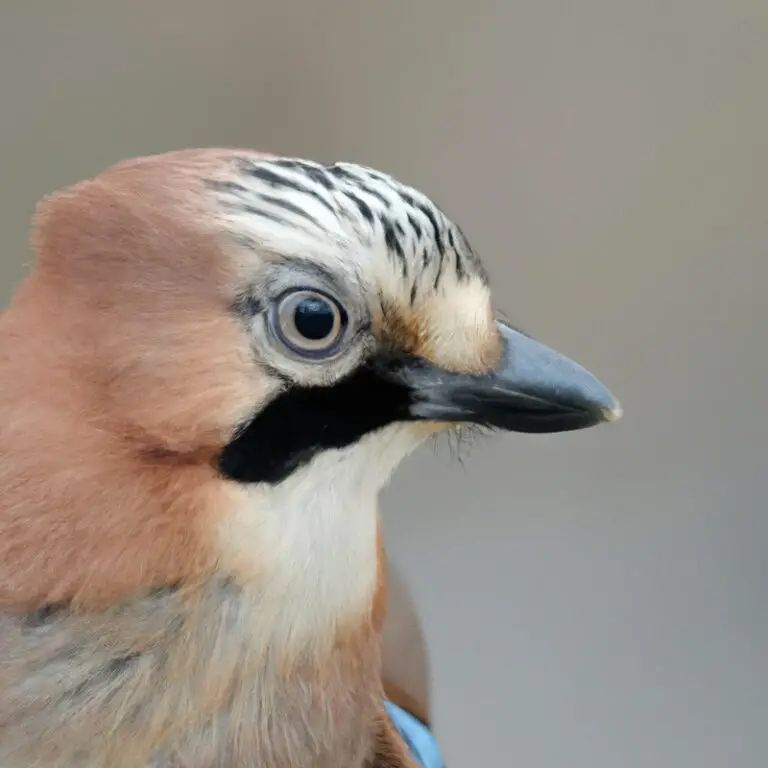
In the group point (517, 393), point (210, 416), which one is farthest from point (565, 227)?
point (210, 416)

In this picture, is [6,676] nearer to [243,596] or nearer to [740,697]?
[243,596]

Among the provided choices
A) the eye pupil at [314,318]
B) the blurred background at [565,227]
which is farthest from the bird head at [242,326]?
the blurred background at [565,227]

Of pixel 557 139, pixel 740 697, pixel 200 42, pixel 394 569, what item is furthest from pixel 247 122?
pixel 740 697

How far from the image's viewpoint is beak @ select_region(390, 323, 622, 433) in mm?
425

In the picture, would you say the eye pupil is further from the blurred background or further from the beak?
the blurred background

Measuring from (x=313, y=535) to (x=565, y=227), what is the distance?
567 millimetres

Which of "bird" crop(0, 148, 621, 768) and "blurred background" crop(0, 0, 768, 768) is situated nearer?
"bird" crop(0, 148, 621, 768)

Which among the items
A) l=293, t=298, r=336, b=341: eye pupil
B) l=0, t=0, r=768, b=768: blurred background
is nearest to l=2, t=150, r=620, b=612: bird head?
l=293, t=298, r=336, b=341: eye pupil

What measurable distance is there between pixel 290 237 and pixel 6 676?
0.26m

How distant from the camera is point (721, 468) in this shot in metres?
0.97

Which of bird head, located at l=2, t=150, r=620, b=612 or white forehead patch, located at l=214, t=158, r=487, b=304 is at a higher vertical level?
white forehead patch, located at l=214, t=158, r=487, b=304

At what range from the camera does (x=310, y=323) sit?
1.24ft

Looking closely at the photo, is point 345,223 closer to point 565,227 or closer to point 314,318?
point 314,318

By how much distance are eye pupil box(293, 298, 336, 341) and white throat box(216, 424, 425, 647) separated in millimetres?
67
